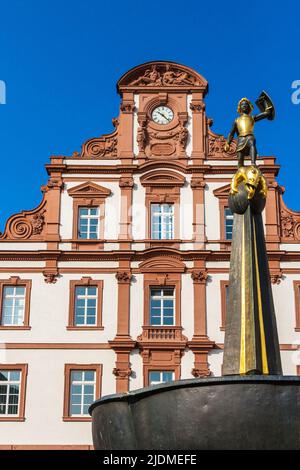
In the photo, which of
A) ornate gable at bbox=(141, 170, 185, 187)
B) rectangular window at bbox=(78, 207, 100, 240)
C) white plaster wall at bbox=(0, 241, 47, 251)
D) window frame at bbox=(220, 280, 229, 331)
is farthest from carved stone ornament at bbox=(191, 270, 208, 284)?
white plaster wall at bbox=(0, 241, 47, 251)

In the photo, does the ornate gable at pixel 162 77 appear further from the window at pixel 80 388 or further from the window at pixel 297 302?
the window at pixel 80 388

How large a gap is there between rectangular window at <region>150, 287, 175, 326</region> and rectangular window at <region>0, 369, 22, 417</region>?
15.2ft

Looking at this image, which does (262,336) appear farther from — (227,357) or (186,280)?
(186,280)

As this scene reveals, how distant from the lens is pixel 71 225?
26594 mm

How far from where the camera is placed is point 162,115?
92.5ft

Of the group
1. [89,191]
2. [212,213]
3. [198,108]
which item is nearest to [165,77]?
[198,108]

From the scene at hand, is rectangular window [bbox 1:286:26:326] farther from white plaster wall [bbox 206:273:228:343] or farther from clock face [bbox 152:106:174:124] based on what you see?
clock face [bbox 152:106:174:124]

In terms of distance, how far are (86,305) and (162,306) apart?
2467mm

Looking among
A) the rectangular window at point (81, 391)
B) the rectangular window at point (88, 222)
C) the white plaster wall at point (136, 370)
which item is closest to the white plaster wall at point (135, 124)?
the rectangular window at point (88, 222)

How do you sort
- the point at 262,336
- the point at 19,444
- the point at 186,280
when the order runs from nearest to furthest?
1. the point at 262,336
2. the point at 19,444
3. the point at 186,280

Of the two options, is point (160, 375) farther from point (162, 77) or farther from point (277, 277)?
point (162, 77)

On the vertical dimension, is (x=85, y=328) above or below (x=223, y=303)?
below

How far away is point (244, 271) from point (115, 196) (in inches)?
643
